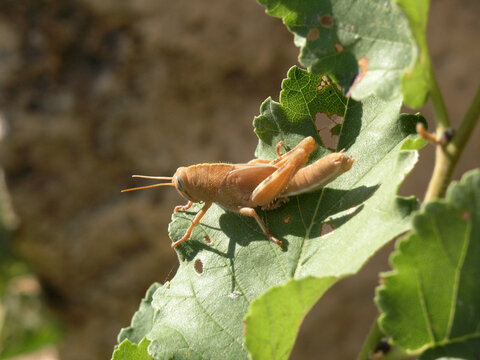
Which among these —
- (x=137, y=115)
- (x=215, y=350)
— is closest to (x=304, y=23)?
(x=215, y=350)

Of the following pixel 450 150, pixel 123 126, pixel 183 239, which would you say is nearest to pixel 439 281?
pixel 450 150

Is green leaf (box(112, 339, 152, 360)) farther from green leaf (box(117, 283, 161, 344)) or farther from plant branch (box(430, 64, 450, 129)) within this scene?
plant branch (box(430, 64, 450, 129))

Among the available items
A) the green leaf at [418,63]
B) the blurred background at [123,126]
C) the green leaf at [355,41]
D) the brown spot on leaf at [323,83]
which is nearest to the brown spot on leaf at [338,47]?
the green leaf at [355,41]

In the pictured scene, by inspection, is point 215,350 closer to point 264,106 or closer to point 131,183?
point 264,106

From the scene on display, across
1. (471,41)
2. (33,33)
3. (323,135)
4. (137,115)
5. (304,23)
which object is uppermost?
(33,33)

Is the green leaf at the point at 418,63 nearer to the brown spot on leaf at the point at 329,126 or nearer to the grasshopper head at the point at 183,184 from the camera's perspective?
the brown spot on leaf at the point at 329,126

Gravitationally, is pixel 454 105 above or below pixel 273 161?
below
